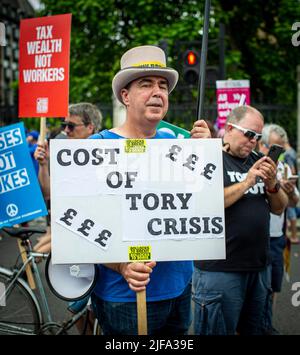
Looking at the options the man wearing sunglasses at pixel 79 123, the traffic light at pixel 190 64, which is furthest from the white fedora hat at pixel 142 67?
the traffic light at pixel 190 64

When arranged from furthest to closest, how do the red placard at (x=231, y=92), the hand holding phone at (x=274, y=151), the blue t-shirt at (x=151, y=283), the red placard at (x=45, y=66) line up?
the red placard at (x=231, y=92)
the red placard at (x=45, y=66)
the hand holding phone at (x=274, y=151)
the blue t-shirt at (x=151, y=283)

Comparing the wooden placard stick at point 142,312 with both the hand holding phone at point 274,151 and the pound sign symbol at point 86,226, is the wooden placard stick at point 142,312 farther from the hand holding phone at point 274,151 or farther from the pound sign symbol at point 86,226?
the hand holding phone at point 274,151

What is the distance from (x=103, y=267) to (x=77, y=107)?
224 cm

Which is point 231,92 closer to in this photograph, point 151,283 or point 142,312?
point 151,283

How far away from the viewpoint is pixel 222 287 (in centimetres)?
305

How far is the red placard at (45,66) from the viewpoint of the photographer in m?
3.94

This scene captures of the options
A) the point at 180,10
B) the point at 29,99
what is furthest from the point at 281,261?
the point at 180,10

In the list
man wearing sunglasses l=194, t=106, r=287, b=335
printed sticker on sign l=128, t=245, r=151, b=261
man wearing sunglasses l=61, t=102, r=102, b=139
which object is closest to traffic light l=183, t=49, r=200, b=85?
man wearing sunglasses l=61, t=102, r=102, b=139

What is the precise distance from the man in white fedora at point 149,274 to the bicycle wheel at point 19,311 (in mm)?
1615

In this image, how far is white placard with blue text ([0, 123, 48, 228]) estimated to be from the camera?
3734mm

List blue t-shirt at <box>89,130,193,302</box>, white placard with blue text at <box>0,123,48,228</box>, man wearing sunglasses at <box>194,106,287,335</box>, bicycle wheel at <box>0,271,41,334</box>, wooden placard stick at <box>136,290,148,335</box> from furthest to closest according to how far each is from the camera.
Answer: bicycle wheel at <box>0,271,41,334</box>
white placard with blue text at <box>0,123,48,228</box>
man wearing sunglasses at <box>194,106,287,335</box>
blue t-shirt at <box>89,130,193,302</box>
wooden placard stick at <box>136,290,148,335</box>

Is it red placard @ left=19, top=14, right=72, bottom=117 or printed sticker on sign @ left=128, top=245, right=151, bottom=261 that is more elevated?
red placard @ left=19, top=14, right=72, bottom=117

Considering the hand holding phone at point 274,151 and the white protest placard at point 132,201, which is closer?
the white protest placard at point 132,201

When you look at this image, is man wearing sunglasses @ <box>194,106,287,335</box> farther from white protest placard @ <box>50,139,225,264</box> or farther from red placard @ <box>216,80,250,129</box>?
red placard @ <box>216,80,250,129</box>
